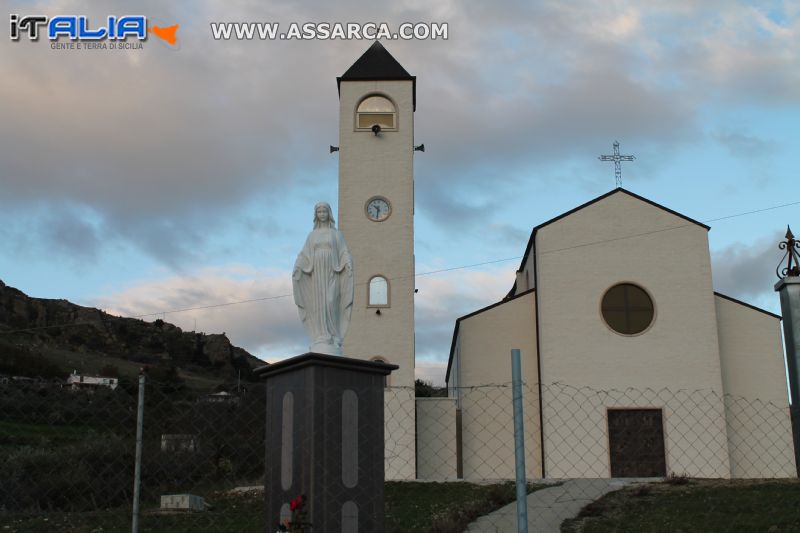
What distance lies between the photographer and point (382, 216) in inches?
966

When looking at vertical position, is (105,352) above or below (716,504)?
above

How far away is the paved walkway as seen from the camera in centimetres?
1177

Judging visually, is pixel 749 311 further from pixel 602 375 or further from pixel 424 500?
pixel 424 500

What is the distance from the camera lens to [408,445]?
22516mm

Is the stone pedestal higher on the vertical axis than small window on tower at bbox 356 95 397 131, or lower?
lower

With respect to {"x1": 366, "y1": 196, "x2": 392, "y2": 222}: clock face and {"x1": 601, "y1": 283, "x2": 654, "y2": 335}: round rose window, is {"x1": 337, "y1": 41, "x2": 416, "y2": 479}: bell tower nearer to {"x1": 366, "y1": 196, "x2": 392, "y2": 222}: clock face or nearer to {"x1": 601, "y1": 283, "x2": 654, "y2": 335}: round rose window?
{"x1": 366, "y1": 196, "x2": 392, "y2": 222}: clock face

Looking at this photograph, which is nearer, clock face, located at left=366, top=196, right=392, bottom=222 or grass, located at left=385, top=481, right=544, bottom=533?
grass, located at left=385, top=481, right=544, bottom=533

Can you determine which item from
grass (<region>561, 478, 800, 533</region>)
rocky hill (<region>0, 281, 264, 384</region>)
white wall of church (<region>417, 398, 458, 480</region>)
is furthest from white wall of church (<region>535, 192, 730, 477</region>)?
rocky hill (<region>0, 281, 264, 384</region>)

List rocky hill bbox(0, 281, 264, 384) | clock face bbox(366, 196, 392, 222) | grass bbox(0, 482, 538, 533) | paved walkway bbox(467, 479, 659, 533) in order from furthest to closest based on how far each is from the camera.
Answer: rocky hill bbox(0, 281, 264, 384) → clock face bbox(366, 196, 392, 222) → grass bbox(0, 482, 538, 533) → paved walkway bbox(467, 479, 659, 533)

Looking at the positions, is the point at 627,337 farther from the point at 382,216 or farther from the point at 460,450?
the point at 382,216

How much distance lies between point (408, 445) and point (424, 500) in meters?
6.53

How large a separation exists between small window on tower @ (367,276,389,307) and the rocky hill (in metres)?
41.8

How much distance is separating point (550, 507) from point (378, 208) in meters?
12.8

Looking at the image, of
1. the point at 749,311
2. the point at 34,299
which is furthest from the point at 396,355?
the point at 34,299
